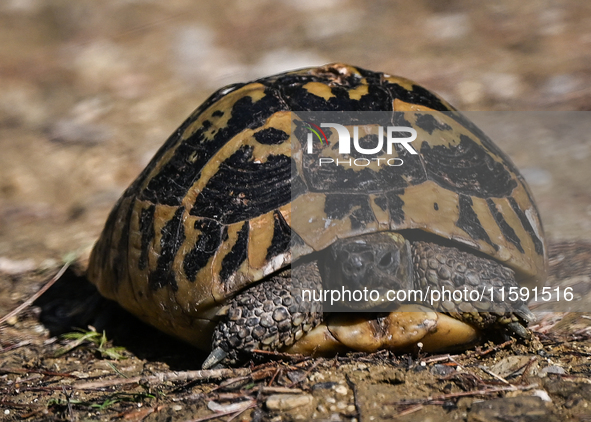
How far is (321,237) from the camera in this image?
2729 mm

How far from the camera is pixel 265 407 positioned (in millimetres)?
2492

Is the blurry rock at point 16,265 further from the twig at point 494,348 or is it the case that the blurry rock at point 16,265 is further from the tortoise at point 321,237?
the twig at point 494,348

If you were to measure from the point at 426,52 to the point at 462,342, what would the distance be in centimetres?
644

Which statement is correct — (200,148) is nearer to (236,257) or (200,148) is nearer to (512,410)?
(236,257)

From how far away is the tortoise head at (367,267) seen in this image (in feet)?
8.89

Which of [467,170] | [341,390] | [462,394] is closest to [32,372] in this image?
[341,390]

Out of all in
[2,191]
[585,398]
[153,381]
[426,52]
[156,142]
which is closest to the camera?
[585,398]

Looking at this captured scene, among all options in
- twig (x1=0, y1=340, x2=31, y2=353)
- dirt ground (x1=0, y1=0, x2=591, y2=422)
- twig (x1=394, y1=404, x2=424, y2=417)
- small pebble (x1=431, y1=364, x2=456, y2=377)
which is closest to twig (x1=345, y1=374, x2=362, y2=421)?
dirt ground (x1=0, y1=0, x2=591, y2=422)

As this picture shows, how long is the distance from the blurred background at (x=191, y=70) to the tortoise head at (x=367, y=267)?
107 inches

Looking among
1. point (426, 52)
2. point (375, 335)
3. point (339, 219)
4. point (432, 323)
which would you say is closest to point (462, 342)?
point (432, 323)

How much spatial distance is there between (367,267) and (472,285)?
497mm

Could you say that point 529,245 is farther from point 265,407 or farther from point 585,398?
point 265,407

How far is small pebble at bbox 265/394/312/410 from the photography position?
2.46 m

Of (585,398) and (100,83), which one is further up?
(100,83)
